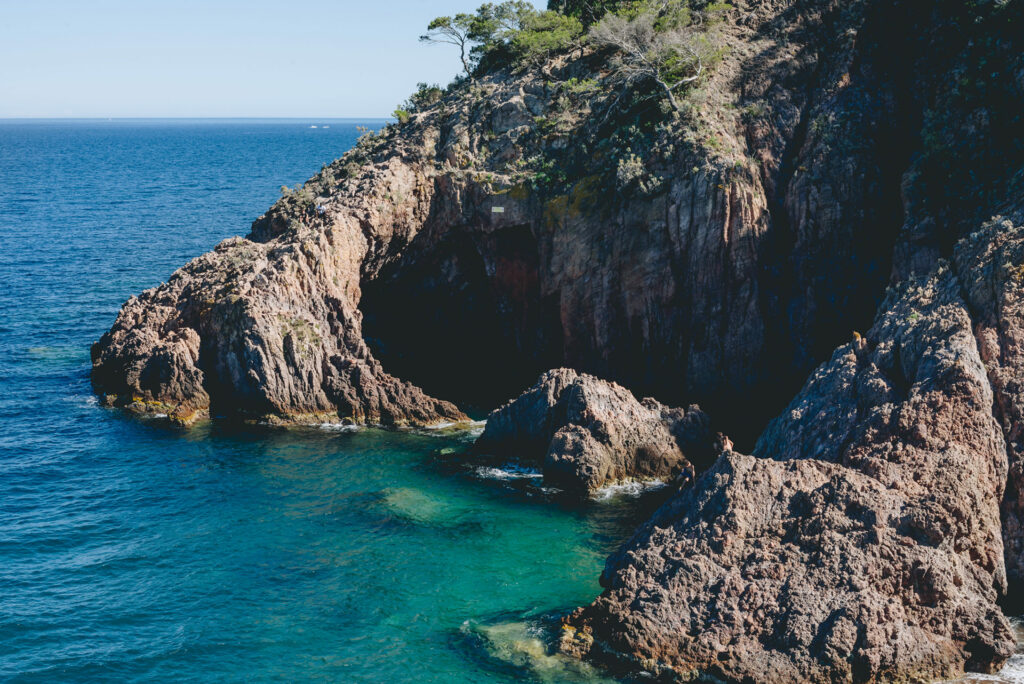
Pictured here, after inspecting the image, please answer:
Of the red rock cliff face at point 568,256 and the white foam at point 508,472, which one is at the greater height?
the red rock cliff face at point 568,256

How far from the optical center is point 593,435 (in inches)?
1543

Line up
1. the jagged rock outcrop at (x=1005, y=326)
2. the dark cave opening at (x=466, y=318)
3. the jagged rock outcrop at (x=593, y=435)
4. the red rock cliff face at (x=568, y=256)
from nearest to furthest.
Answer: the jagged rock outcrop at (x=1005, y=326) → the jagged rock outcrop at (x=593, y=435) → the red rock cliff face at (x=568, y=256) → the dark cave opening at (x=466, y=318)

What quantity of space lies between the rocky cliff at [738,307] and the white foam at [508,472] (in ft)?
22.1

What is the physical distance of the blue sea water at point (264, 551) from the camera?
27734 mm

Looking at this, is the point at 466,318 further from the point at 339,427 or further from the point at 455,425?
the point at 339,427

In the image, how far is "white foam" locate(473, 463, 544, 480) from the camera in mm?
40594

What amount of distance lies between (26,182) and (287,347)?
120 meters

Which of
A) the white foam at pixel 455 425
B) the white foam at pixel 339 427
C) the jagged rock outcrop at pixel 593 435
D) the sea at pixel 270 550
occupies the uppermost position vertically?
the jagged rock outcrop at pixel 593 435

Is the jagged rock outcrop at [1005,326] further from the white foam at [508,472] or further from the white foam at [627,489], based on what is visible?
the white foam at [508,472]

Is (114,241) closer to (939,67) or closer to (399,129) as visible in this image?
(399,129)

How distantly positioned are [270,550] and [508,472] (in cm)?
1175

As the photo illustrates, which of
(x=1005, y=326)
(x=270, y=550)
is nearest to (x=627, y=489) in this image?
(x=270, y=550)

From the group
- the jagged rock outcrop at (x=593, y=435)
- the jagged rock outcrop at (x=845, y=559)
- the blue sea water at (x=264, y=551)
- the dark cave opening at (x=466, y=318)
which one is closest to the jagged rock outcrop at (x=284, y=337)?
the blue sea water at (x=264, y=551)

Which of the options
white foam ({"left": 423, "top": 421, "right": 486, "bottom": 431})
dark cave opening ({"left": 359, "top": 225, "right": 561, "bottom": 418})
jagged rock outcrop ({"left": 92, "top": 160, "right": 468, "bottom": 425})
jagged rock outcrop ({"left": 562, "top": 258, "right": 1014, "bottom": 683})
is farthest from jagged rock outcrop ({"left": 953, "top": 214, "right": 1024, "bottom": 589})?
jagged rock outcrop ({"left": 92, "top": 160, "right": 468, "bottom": 425})
